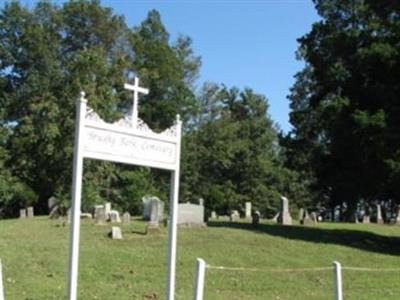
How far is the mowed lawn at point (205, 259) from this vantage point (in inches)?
589

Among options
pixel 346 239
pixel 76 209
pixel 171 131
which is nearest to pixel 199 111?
pixel 346 239

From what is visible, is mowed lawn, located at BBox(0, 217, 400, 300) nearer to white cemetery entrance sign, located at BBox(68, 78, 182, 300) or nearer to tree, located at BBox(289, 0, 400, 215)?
white cemetery entrance sign, located at BBox(68, 78, 182, 300)

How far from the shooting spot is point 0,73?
65000mm

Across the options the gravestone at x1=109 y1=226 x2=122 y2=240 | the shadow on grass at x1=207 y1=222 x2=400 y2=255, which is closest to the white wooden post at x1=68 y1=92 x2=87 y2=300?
the gravestone at x1=109 y1=226 x2=122 y2=240

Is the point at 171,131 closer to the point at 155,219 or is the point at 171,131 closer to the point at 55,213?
the point at 155,219

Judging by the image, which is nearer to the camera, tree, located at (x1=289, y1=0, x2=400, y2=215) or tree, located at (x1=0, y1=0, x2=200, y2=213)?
tree, located at (x1=289, y1=0, x2=400, y2=215)

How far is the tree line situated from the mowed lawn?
17.7 feet

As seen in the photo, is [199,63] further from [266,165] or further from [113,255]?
[113,255]

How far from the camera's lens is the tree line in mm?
30672

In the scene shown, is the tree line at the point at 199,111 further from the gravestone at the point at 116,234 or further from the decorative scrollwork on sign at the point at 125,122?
the decorative scrollwork on sign at the point at 125,122

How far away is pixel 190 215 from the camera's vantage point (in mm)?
Result: 28688

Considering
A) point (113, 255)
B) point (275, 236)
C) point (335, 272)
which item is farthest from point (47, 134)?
point (335, 272)

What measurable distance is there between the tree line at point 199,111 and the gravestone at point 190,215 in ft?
21.8

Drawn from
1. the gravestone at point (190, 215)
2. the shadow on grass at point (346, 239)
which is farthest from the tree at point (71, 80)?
the shadow on grass at point (346, 239)
